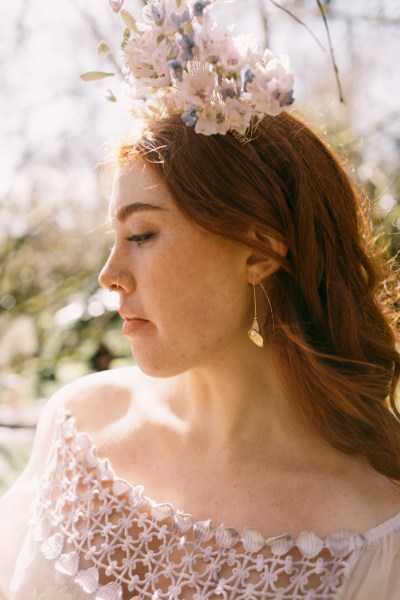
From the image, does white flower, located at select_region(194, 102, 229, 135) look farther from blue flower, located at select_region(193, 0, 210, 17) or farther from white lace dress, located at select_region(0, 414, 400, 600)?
white lace dress, located at select_region(0, 414, 400, 600)

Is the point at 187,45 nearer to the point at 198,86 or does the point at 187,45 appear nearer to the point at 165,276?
the point at 198,86

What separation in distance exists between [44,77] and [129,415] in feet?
4.74

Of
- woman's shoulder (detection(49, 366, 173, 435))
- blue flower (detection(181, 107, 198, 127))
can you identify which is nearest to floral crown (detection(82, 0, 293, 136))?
blue flower (detection(181, 107, 198, 127))

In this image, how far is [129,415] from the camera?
178 cm

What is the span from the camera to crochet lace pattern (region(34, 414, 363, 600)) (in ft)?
4.54

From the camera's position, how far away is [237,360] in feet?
5.16

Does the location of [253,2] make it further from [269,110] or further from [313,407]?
[313,407]

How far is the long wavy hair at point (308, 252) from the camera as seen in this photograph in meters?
1.42

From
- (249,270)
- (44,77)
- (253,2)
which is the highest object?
(253,2)

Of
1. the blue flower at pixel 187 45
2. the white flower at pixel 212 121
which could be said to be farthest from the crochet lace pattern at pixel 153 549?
the blue flower at pixel 187 45

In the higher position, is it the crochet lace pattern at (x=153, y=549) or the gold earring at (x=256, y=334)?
the gold earring at (x=256, y=334)

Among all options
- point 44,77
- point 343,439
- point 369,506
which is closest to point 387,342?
point 343,439

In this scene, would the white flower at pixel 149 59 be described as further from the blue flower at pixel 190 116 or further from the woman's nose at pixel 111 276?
the woman's nose at pixel 111 276

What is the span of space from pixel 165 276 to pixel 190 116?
0.97ft
